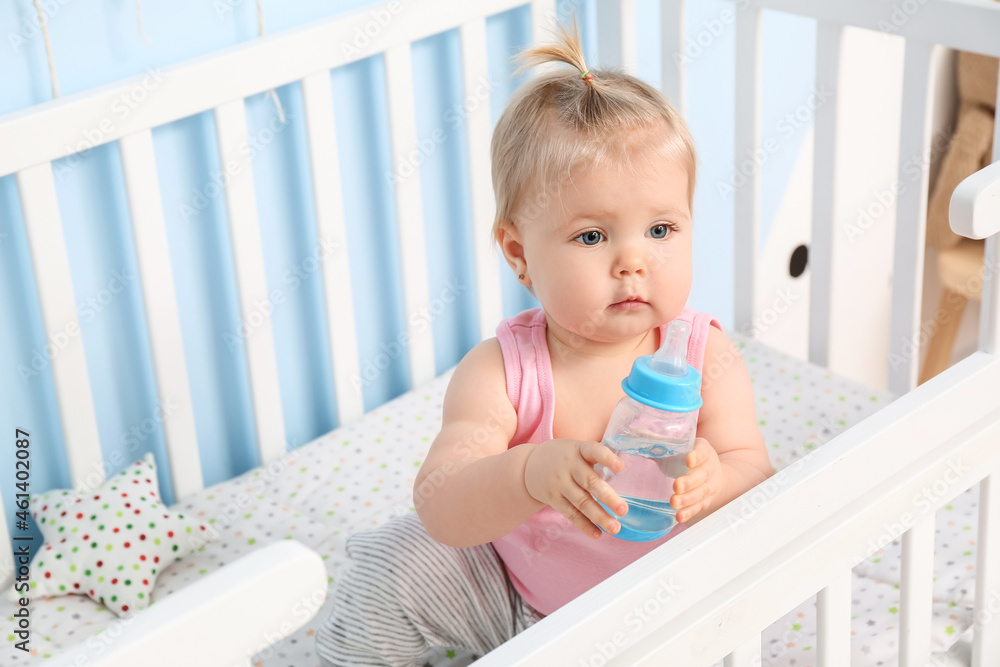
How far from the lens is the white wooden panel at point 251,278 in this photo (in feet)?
4.06

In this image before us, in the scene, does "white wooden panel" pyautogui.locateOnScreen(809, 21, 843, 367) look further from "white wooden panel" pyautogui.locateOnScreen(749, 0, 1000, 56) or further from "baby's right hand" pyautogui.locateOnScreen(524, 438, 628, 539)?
"baby's right hand" pyautogui.locateOnScreen(524, 438, 628, 539)

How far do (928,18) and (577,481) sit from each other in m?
0.78

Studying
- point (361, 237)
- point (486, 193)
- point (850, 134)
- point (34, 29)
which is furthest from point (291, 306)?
point (850, 134)

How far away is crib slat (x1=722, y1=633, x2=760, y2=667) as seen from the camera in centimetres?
69

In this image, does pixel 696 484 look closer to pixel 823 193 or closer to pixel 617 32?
pixel 823 193

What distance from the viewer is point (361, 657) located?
98 centimetres

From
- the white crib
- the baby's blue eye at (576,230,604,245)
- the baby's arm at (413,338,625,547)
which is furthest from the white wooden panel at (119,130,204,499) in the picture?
the baby's blue eye at (576,230,604,245)

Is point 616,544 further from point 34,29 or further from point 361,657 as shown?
point 34,29

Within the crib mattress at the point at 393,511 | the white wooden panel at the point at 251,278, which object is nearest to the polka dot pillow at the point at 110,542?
the crib mattress at the point at 393,511

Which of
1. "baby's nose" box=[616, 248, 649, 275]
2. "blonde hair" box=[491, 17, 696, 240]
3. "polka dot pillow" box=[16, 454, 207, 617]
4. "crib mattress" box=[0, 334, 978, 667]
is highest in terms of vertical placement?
"blonde hair" box=[491, 17, 696, 240]

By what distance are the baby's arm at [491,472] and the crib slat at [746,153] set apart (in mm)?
645

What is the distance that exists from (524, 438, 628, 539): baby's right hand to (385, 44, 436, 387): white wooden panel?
2.29ft

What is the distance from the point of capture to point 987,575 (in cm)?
91

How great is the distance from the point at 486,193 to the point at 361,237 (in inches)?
6.8
